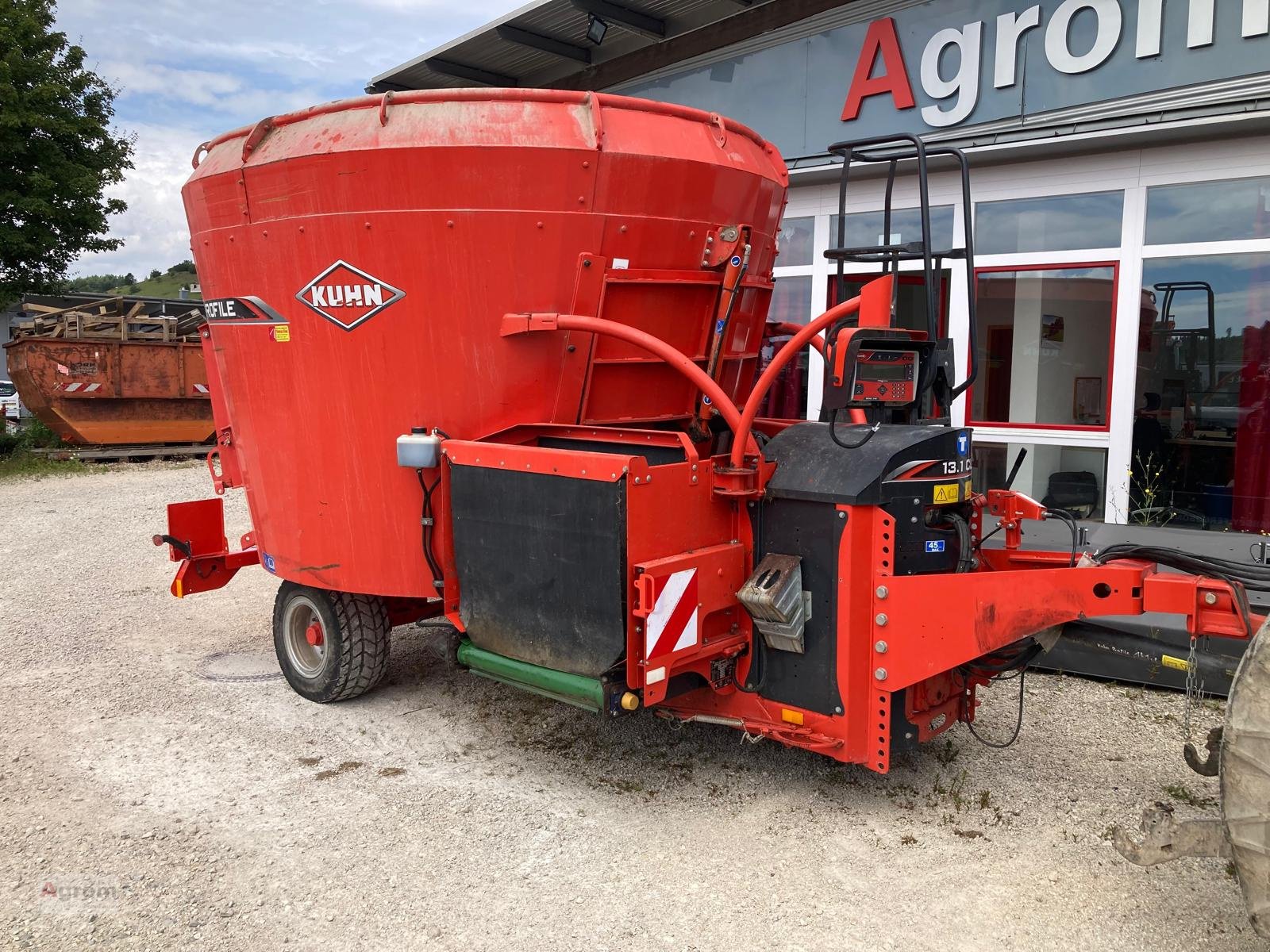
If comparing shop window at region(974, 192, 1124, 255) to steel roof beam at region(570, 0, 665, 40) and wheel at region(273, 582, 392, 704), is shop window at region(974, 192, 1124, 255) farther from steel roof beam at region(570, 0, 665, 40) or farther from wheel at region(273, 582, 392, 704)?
wheel at region(273, 582, 392, 704)

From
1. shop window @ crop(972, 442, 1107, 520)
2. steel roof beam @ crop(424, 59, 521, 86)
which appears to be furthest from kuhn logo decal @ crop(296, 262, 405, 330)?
steel roof beam @ crop(424, 59, 521, 86)

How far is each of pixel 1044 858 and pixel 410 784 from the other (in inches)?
96.5

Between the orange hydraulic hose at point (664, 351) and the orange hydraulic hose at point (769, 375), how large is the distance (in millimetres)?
15

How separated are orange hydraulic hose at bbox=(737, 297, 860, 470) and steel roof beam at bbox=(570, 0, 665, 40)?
6601 millimetres

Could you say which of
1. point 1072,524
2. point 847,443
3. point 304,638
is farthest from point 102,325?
point 1072,524

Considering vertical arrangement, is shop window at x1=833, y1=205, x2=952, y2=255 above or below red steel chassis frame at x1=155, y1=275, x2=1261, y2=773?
above

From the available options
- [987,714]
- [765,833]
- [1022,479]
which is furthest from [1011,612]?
[1022,479]

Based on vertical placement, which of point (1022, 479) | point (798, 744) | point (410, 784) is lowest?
point (410, 784)

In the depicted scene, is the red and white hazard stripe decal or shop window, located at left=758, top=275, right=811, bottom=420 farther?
shop window, located at left=758, top=275, right=811, bottom=420

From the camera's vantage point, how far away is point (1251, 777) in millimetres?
2326

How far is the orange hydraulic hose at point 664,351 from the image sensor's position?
144 inches

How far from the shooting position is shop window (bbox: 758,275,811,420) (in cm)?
850

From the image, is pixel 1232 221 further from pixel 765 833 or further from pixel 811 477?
pixel 765 833

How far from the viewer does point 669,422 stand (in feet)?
14.6
